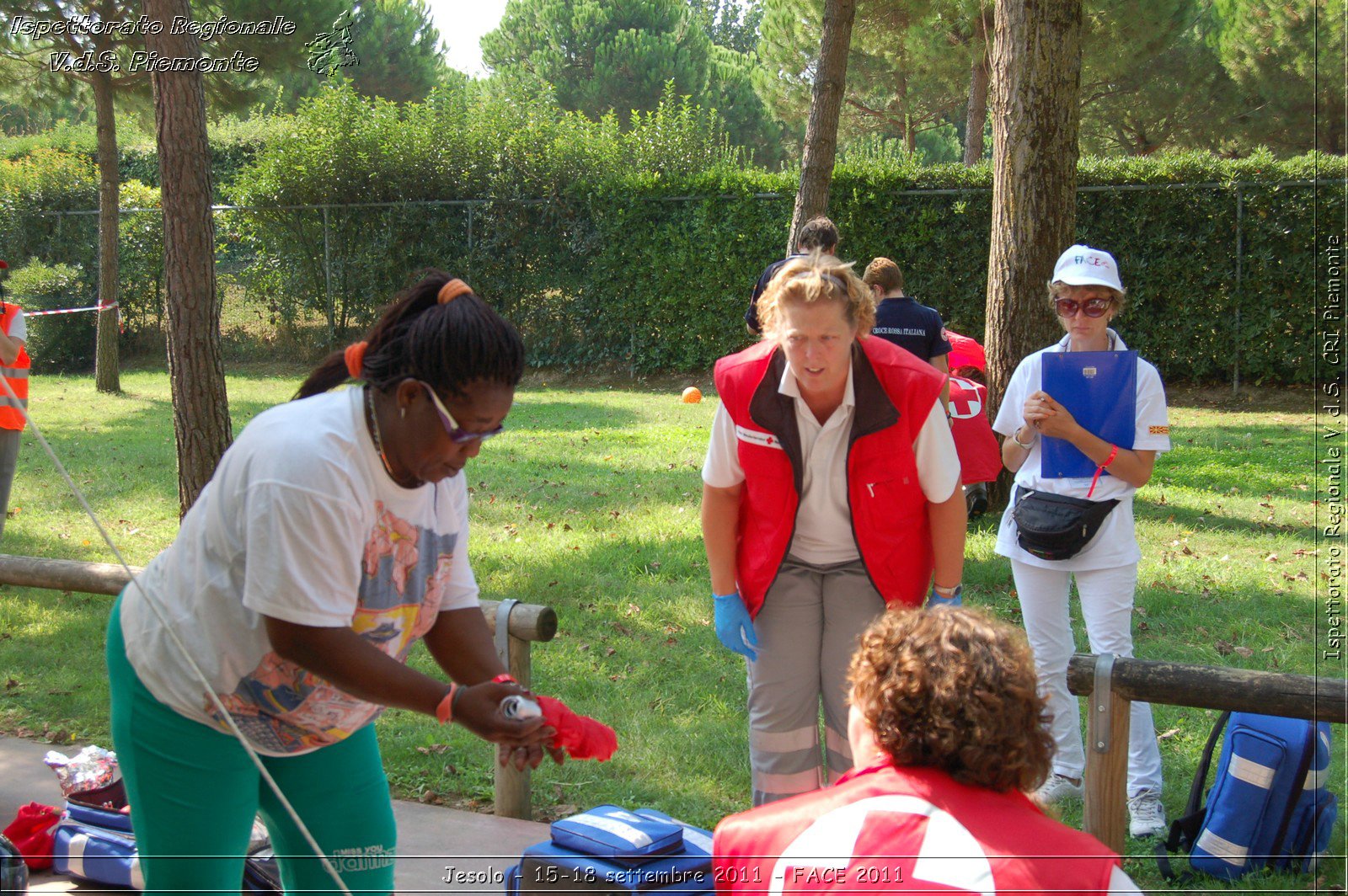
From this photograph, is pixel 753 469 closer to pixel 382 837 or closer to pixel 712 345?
pixel 382 837

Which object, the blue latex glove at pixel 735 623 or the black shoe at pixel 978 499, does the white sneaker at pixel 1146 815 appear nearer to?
the blue latex glove at pixel 735 623

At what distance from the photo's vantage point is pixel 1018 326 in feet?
23.0

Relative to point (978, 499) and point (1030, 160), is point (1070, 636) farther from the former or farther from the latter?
point (1030, 160)

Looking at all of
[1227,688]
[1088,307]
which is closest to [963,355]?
[1088,307]

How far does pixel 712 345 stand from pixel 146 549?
948cm

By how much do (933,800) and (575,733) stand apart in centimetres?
63

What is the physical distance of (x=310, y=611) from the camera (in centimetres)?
181

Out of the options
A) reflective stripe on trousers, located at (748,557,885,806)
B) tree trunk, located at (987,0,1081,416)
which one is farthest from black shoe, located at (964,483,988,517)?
reflective stripe on trousers, located at (748,557,885,806)

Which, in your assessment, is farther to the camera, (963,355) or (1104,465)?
(963,355)

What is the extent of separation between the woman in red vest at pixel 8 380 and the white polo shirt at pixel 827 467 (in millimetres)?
4041

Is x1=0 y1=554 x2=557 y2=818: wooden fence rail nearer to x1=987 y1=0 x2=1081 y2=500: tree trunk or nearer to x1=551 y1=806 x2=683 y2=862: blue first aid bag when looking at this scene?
x1=551 y1=806 x2=683 y2=862: blue first aid bag

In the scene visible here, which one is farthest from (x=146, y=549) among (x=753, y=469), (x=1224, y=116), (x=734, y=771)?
(x=1224, y=116)

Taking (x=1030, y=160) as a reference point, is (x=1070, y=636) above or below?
below

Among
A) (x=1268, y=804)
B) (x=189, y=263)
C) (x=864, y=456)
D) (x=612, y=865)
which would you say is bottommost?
(x=1268, y=804)
